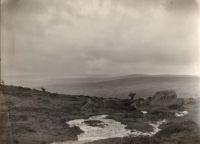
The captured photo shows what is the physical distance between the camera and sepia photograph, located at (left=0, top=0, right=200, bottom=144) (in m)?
5.29

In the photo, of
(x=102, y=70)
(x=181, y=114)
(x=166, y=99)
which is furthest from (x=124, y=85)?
(x=181, y=114)

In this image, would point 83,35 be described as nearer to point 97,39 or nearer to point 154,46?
point 97,39

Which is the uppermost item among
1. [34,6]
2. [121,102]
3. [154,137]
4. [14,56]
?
[34,6]

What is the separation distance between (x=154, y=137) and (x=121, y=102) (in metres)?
0.66

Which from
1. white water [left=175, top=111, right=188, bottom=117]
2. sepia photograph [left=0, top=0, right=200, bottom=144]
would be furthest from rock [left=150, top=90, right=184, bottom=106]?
white water [left=175, top=111, right=188, bottom=117]

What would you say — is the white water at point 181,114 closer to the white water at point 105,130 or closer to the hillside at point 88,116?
the hillside at point 88,116

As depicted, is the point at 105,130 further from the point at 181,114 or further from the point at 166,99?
the point at 181,114

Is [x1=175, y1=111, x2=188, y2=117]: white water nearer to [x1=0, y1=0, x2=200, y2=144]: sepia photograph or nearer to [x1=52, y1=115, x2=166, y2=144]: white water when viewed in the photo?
[x1=0, y1=0, x2=200, y2=144]: sepia photograph

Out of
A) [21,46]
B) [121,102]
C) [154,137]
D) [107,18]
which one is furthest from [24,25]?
[154,137]

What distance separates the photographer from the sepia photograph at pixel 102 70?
17.3 feet

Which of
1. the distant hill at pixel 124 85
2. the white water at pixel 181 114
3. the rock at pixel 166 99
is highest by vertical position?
the distant hill at pixel 124 85

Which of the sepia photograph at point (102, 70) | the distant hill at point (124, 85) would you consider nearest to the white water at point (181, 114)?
the sepia photograph at point (102, 70)

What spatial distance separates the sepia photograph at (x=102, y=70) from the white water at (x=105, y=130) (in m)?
0.01

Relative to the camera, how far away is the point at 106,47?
17.8 ft
